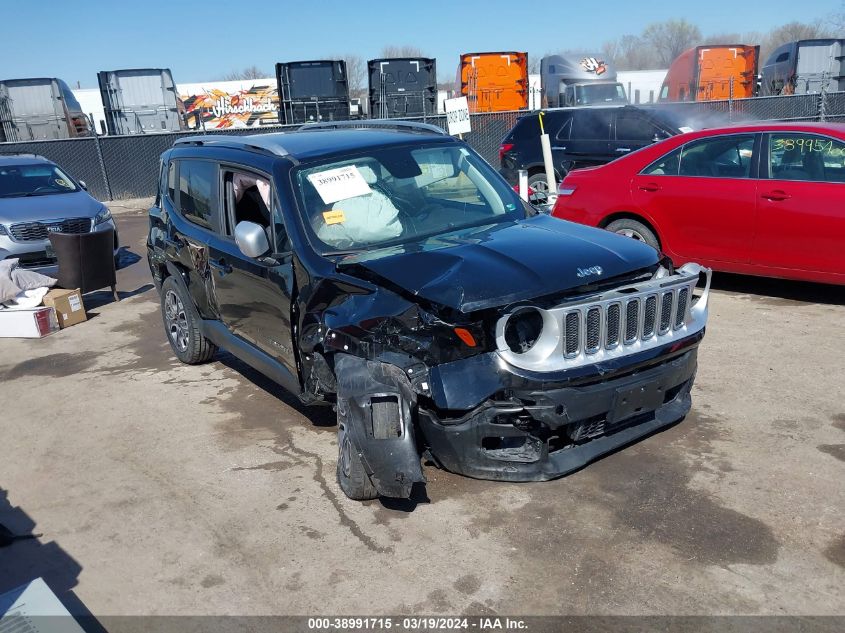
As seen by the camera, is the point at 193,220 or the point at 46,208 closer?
the point at 193,220

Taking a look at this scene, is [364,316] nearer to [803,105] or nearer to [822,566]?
[822,566]

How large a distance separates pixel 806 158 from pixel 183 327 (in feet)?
18.7

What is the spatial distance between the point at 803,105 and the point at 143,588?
69.6ft

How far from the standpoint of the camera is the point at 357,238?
180 inches

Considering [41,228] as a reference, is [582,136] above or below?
above

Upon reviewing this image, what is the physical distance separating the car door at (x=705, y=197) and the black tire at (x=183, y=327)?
449 centimetres

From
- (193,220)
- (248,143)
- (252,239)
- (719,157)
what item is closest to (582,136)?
(719,157)

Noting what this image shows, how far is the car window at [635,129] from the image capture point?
11.8 meters

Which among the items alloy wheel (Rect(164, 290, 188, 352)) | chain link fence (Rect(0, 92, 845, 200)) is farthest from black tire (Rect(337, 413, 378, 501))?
chain link fence (Rect(0, 92, 845, 200))

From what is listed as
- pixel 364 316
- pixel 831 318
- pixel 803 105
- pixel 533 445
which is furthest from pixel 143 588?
pixel 803 105

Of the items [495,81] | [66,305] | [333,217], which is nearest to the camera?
[333,217]

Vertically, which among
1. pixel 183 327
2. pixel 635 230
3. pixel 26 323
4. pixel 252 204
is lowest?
pixel 26 323

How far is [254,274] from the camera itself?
4906 mm

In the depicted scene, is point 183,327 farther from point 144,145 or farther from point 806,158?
point 144,145
